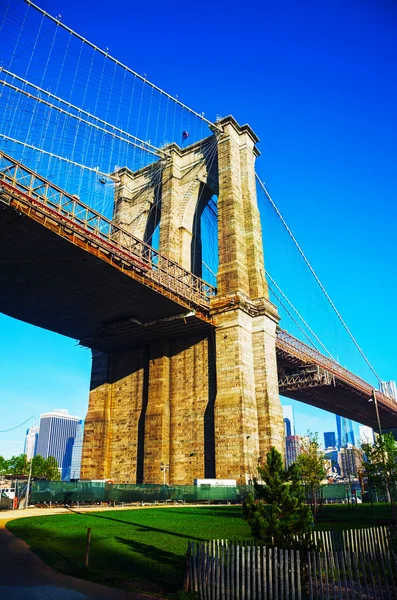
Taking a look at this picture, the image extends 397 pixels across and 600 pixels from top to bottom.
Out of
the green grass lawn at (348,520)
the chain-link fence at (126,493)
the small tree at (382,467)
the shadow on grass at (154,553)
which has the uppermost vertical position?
the small tree at (382,467)

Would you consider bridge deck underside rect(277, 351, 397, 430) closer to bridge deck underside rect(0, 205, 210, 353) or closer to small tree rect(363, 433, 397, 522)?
bridge deck underside rect(0, 205, 210, 353)

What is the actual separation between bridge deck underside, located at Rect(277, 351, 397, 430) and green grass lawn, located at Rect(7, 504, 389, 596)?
36309mm

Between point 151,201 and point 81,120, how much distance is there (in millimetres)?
13405

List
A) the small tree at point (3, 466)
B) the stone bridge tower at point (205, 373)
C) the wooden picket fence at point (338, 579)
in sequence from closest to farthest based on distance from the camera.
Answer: the wooden picket fence at point (338, 579) < the stone bridge tower at point (205, 373) < the small tree at point (3, 466)

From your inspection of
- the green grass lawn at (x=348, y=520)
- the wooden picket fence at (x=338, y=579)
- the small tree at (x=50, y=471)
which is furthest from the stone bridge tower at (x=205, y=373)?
the small tree at (x=50, y=471)

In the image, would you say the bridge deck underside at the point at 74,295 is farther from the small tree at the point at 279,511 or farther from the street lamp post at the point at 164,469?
the small tree at the point at 279,511

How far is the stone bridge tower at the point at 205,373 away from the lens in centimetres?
3494

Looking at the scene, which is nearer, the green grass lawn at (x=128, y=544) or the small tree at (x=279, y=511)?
the small tree at (x=279, y=511)

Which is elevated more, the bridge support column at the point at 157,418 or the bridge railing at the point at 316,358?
the bridge railing at the point at 316,358

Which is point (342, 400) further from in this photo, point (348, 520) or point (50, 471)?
point (50, 471)

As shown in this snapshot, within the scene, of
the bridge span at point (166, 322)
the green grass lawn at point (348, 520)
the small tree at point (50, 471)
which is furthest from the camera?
the small tree at point (50, 471)

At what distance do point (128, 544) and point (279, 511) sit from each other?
6.81m

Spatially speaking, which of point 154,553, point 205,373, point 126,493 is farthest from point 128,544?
point 205,373

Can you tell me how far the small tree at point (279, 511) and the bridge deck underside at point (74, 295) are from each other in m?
20.7
